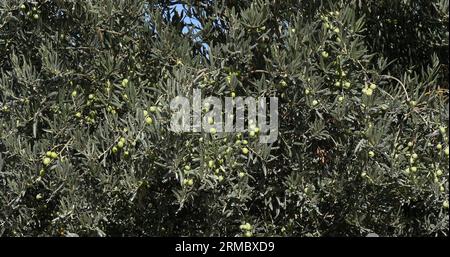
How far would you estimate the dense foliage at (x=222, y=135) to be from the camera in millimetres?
3637

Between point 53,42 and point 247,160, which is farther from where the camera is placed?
point 53,42

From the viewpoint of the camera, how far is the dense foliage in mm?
3637

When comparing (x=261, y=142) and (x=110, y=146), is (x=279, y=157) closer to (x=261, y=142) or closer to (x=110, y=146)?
(x=261, y=142)

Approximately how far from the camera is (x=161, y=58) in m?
3.88

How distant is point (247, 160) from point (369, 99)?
2.60 ft

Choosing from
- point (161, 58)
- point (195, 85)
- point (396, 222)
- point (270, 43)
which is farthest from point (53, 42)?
point (396, 222)
